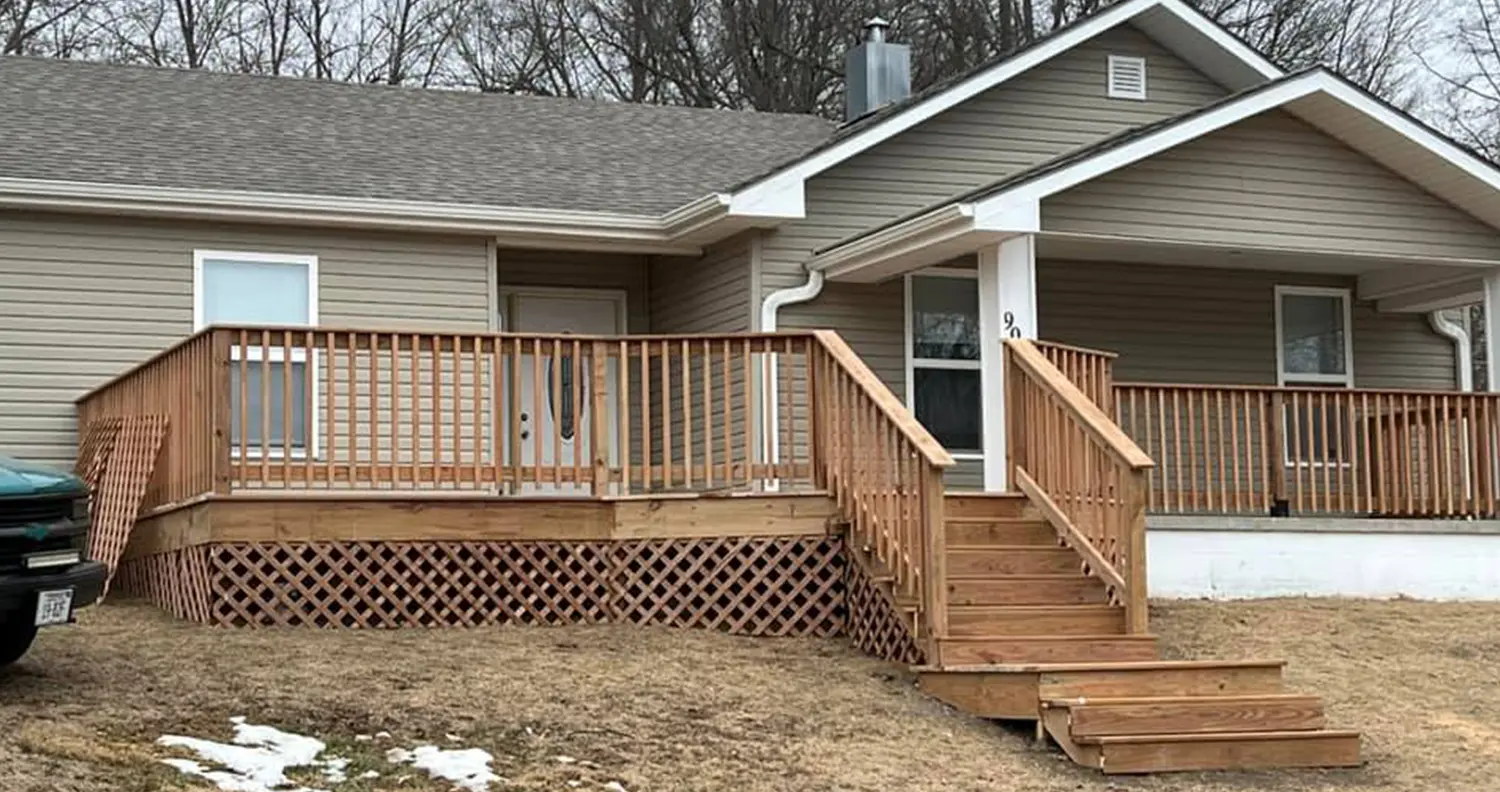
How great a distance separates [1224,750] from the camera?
28.9 ft

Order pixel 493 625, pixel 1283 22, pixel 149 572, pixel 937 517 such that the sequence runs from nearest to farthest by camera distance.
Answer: pixel 937 517
pixel 493 625
pixel 149 572
pixel 1283 22

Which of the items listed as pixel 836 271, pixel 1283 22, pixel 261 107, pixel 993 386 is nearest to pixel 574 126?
pixel 261 107

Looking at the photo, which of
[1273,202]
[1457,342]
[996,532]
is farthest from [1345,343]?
[996,532]

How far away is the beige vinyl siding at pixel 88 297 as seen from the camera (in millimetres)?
13750

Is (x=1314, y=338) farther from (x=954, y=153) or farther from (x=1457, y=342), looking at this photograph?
(x=954, y=153)

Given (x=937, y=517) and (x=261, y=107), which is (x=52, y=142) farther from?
(x=937, y=517)

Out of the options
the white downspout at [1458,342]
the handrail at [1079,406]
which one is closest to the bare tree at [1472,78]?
the white downspout at [1458,342]

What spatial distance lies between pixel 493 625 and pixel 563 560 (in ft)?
1.84

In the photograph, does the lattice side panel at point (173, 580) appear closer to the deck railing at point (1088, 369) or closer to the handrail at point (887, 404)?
the handrail at point (887, 404)

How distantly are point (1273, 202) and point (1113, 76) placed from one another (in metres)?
2.56

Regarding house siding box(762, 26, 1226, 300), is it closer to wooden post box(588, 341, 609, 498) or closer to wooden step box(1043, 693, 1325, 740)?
wooden post box(588, 341, 609, 498)

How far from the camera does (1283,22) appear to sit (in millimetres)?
30484

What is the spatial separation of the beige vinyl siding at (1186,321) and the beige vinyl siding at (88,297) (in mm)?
5958

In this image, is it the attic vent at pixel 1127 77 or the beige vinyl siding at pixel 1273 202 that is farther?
the attic vent at pixel 1127 77
